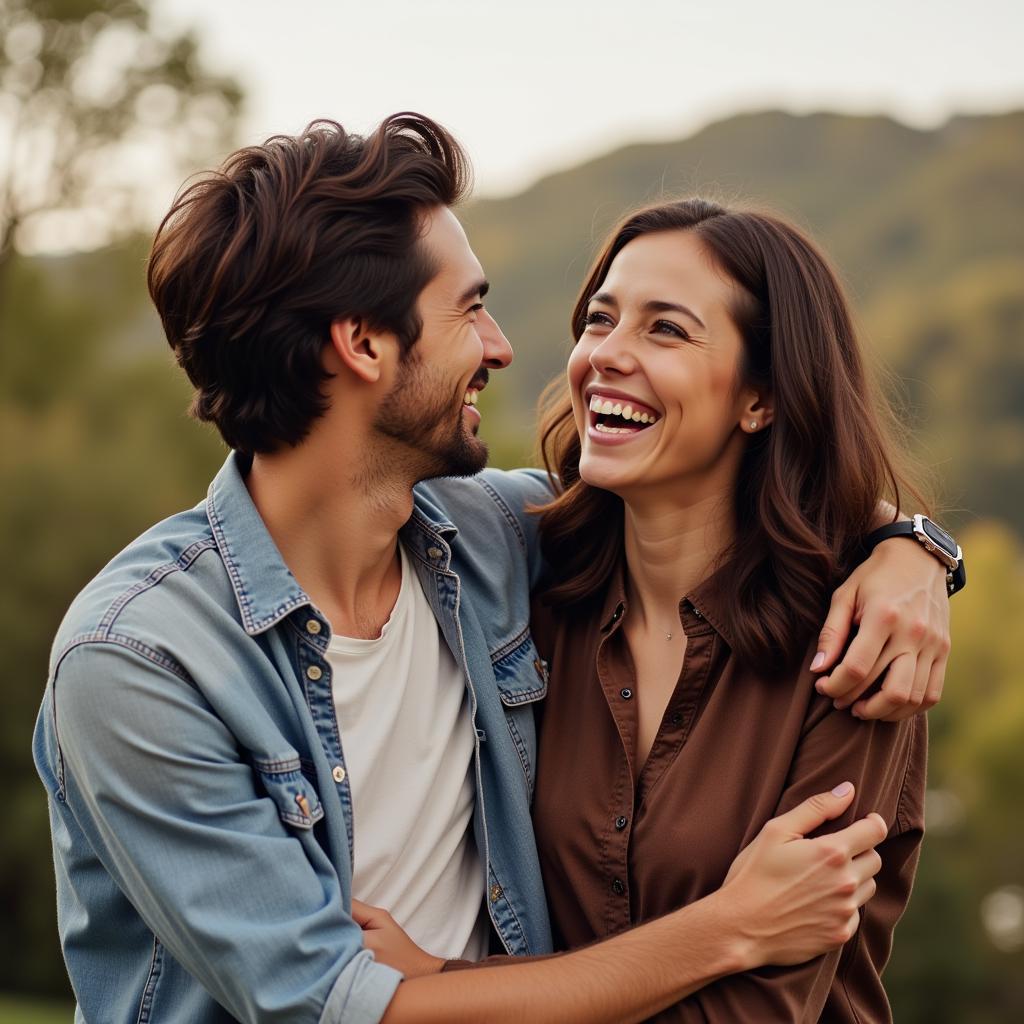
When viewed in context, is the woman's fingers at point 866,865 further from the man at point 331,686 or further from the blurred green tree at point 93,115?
the blurred green tree at point 93,115

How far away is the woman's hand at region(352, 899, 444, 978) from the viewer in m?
2.74

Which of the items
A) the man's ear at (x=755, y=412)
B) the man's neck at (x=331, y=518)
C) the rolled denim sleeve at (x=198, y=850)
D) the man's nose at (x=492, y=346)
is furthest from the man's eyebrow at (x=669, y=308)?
the rolled denim sleeve at (x=198, y=850)

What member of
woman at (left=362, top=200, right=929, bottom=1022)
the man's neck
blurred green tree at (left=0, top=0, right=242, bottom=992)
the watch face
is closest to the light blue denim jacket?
the man's neck

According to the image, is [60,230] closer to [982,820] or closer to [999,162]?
[982,820]

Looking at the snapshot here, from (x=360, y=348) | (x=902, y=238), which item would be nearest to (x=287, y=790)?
(x=360, y=348)

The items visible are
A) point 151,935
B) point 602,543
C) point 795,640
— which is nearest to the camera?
point 151,935

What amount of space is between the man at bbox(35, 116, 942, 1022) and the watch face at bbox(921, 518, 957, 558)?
0.29 ft

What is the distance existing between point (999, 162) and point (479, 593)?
9584 cm

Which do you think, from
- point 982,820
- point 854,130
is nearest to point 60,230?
point 982,820

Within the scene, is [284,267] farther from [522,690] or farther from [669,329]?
[522,690]

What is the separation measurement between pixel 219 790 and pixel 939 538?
67.9 inches

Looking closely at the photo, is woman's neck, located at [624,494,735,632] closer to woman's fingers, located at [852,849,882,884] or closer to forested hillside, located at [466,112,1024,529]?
woman's fingers, located at [852,849,882,884]

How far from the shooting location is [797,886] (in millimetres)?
2734

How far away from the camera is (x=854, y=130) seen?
337 feet
